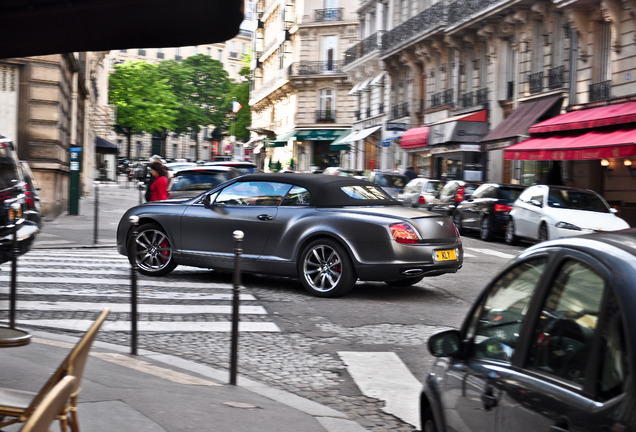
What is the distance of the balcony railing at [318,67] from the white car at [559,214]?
46.7 m

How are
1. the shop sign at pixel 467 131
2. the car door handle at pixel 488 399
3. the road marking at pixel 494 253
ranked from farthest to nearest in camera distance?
the shop sign at pixel 467 131 < the road marking at pixel 494 253 < the car door handle at pixel 488 399

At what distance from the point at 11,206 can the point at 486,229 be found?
15136 millimetres

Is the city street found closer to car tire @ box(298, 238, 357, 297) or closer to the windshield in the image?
car tire @ box(298, 238, 357, 297)

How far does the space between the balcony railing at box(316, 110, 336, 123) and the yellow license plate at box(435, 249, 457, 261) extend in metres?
57.1

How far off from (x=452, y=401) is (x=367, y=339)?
4.70 metres

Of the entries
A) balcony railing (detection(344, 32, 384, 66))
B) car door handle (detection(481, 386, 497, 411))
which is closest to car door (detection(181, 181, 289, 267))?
car door handle (detection(481, 386, 497, 411))

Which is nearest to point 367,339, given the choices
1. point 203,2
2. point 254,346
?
point 254,346

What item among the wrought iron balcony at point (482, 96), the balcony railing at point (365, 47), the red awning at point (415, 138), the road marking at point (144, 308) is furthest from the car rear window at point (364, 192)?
the balcony railing at point (365, 47)

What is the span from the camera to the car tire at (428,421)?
415 cm

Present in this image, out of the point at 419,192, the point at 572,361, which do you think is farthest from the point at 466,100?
the point at 572,361

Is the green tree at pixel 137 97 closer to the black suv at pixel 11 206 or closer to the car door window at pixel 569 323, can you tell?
the black suv at pixel 11 206

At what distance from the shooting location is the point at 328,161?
230 ft

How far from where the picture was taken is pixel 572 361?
2775 mm

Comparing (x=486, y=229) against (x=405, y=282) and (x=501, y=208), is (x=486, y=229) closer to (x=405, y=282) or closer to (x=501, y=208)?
(x=501, y=208)
